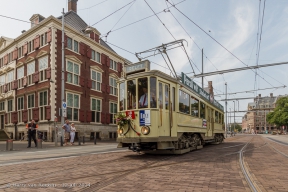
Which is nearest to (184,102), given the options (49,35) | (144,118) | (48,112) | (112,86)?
(144,118)

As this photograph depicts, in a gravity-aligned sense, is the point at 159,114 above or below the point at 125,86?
below

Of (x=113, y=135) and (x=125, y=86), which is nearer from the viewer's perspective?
(x=125, y=86)

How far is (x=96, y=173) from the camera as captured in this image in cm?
558

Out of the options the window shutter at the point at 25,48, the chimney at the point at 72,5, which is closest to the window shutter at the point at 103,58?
the chimney at the point at 72,5

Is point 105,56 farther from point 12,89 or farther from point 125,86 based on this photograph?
point 125,86

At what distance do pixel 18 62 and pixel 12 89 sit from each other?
304cm

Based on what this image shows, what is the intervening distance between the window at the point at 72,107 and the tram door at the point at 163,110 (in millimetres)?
15473

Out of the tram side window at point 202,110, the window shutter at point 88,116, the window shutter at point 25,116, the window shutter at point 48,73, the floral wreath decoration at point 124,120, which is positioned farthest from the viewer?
the window shutter at point 88,116

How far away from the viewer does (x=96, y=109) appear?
2562 centimetres

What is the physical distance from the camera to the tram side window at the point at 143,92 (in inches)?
321

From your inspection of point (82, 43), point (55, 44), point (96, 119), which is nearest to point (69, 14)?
point (82, 43)

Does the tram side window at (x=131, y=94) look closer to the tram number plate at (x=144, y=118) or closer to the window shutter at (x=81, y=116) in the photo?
the tram number plate at (x=144, y=118)

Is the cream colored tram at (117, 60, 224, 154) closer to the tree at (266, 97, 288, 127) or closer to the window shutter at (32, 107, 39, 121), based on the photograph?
the window shutter at (32, 107, 39, 121)

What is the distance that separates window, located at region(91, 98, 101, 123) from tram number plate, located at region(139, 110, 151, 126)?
17.7m
